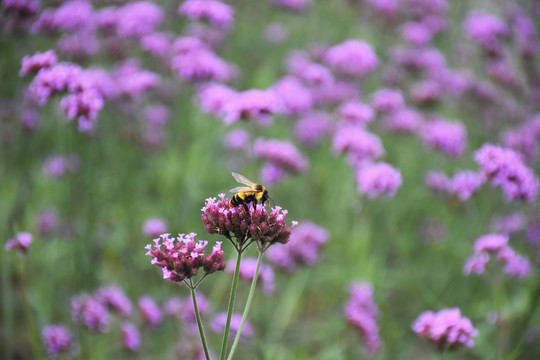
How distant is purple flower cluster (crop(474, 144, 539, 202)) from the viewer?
104 inches

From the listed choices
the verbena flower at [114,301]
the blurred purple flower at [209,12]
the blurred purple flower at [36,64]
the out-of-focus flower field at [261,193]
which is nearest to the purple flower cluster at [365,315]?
the out-of-focus flower field at [261,193]

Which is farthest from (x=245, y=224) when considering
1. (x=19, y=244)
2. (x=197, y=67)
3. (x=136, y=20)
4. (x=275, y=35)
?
(x=275, y=35)

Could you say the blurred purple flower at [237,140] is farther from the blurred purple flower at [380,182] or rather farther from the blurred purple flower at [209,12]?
the blurred purple flower at [380,182]

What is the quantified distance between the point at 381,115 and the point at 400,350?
2.20 meters

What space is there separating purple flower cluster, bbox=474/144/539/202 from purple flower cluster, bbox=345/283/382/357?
103 cm

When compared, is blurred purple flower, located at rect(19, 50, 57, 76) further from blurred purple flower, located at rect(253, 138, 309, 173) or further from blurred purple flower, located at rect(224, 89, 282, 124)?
blurred purple flower, located at rect(253, 138, 309, 173)

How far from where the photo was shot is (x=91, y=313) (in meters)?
2.56

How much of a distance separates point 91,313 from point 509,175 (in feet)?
7.68

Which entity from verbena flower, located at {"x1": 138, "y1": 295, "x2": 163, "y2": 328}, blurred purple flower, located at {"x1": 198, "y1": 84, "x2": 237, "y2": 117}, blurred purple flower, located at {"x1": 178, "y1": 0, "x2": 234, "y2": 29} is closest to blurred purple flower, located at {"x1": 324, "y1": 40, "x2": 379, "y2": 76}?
blurred purple flower, located at {"x1": 178, "y1": 0, "x2": 234, "y2": 29}

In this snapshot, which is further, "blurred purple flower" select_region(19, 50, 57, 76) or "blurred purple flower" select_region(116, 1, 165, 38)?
"blurred purple flower" select_region(116, 1, 165, 38)

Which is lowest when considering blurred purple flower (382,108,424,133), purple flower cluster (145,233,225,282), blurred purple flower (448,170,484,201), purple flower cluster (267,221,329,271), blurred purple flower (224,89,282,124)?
A: purple flower cluster (145,233,225,282)

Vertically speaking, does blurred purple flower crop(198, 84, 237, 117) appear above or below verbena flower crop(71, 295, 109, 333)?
above

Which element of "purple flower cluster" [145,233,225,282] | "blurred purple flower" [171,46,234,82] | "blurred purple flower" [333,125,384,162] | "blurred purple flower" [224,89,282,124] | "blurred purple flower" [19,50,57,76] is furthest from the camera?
"blurred purple flower" [171,46,234,82]

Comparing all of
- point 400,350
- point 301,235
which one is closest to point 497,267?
point 400,350
